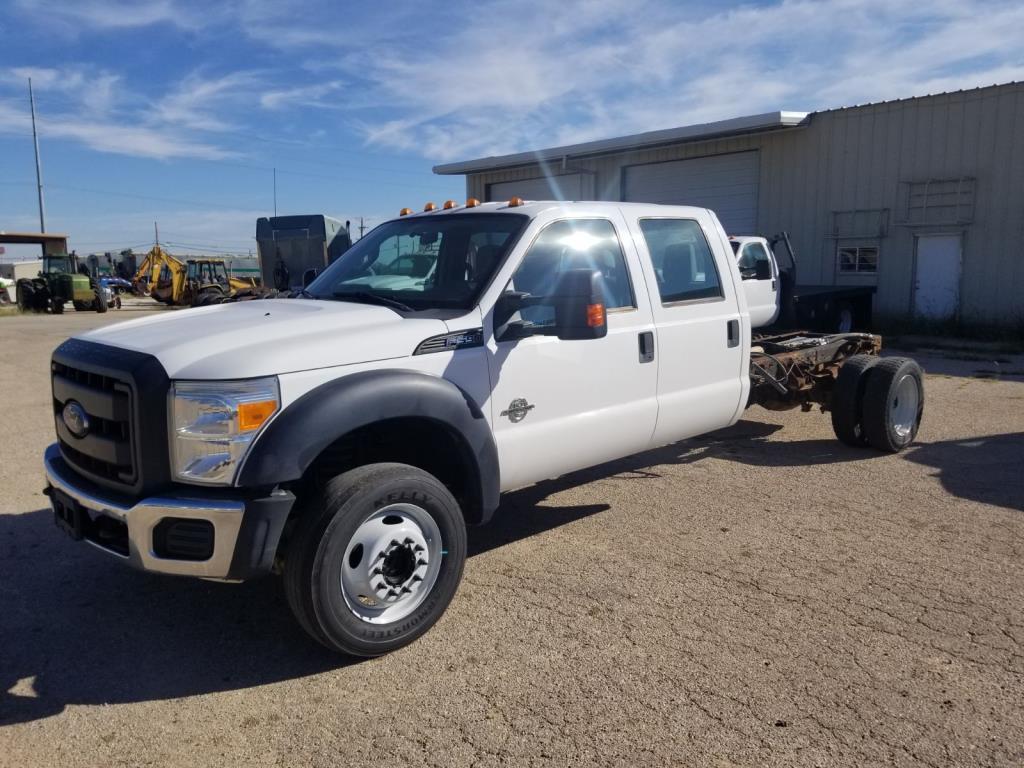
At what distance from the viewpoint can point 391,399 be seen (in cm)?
364

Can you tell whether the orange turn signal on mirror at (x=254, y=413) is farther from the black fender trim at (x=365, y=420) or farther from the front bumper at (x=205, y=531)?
the front bumper at (x=205, y=531)

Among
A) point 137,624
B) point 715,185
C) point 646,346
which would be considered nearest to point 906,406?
point 646,346

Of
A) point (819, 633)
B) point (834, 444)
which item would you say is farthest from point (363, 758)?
point (834, 444)

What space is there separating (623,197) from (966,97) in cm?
917

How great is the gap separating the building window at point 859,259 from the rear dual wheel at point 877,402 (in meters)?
12.6

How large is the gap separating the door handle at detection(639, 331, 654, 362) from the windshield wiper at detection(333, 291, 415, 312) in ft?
4.57

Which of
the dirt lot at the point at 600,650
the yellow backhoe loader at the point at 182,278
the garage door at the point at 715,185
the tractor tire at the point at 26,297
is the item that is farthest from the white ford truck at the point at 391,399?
the yellow backhoe loader at the point at 182,278

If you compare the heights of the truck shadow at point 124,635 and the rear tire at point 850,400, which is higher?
the rear tire at point 850,400

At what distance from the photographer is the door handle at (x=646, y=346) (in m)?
4.91

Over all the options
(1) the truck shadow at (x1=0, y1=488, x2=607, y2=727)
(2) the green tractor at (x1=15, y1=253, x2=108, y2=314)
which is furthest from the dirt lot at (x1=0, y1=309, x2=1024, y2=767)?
(2) the green tractor at (x1=15, y1=253, x2=108, y2=314)

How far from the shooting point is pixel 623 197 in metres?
24.0

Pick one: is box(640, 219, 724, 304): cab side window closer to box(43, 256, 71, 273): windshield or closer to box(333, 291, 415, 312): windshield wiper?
box(333, 291, 415, 312): windshield wiper

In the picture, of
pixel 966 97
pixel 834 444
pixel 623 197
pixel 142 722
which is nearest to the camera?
pixel 142 722

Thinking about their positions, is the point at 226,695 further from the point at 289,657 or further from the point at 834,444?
the point at 834,444
